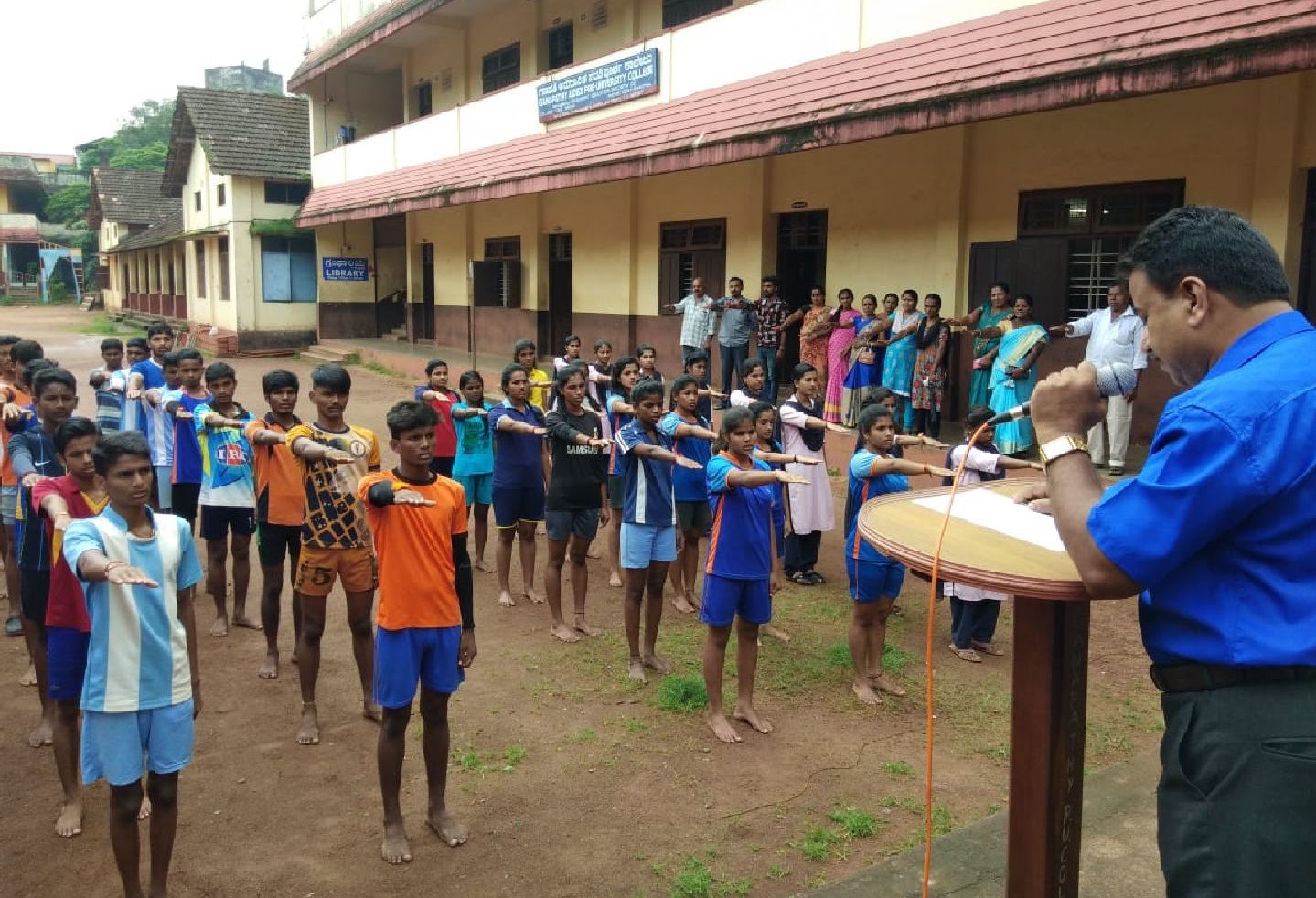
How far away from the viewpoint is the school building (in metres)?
7.73

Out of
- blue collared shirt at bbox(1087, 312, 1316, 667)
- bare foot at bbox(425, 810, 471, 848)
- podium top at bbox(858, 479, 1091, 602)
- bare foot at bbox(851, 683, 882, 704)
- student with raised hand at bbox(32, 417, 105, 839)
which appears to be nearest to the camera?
blue collared shirt at bbox(1087, 312, 1316, 667)

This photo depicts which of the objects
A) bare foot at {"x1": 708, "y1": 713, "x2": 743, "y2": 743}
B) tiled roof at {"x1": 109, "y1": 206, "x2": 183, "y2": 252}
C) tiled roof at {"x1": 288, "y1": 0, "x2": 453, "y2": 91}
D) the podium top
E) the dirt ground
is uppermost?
tiled roof at {"x1": 288, "y1": 0, "x2": 453, "y2": 91}

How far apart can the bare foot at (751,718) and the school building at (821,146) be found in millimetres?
5227

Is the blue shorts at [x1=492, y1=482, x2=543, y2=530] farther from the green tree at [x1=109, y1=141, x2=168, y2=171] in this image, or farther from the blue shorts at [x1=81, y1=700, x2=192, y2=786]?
the green tree at [x1=109, y1=141, x2=168, y2=171]

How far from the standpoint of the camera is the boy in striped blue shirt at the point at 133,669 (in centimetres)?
317

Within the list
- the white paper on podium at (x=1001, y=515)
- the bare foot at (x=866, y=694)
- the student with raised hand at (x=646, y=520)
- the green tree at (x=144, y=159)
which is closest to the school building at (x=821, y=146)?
the student with raised hand at (x=646, y=520)

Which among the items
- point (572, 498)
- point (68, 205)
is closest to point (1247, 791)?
point (572, 498)

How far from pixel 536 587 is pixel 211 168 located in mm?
20522

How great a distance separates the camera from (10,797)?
421 cm

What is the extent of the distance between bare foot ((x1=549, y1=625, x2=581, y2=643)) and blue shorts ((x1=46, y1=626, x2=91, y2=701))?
9.49 ft

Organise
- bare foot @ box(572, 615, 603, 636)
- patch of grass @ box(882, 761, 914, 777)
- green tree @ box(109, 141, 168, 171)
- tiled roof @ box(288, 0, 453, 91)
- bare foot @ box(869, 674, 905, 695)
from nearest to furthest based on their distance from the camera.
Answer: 1. patch of grass @ box(882, 761, 914, 777)
2. bare foot @ box(869, 674, 905, 695)
3. bare foot @ box(572, 615, 603, 636)
4. tiled roof @ box(288, 0, 453, 91)
5. green tree @ box(109, 141, 168, 171)

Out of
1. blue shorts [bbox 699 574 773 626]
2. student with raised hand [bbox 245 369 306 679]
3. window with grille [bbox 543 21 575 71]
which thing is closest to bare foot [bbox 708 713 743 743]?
blue shorts [bbox 699 574 773 626]

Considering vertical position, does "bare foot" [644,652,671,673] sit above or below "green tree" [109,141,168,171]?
below

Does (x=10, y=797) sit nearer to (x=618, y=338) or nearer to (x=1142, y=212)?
(x=1142, y=212)
